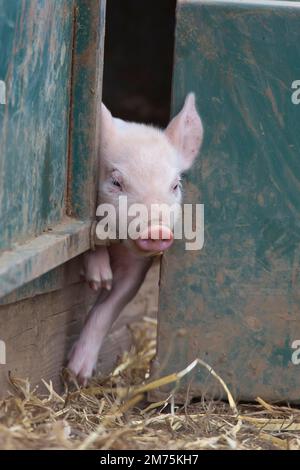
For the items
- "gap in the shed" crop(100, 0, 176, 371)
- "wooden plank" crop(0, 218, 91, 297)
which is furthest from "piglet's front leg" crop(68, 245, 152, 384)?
"gap in the shed" crop(100, 0, 176, 371)

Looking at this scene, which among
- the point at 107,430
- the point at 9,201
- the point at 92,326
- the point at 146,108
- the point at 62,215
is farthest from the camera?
the point at 146,108

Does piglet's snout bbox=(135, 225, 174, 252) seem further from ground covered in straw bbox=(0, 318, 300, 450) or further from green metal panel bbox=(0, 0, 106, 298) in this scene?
ground covered in straw bbox=(0, 318, 300, 450)

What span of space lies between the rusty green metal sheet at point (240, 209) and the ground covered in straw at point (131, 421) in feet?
0.38

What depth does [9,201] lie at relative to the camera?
8.33 ft

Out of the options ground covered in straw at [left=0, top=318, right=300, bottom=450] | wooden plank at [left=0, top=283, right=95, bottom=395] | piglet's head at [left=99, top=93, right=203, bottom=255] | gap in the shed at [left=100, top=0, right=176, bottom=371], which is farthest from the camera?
gap in the shed at [left=100, top=0, right=176, bottom=371]

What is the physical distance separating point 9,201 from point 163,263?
3.04 ft

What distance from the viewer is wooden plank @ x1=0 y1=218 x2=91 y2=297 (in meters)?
2.33

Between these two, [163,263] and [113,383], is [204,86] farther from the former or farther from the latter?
[113,383]

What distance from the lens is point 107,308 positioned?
362 centimetres

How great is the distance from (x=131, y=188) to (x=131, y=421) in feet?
2.76

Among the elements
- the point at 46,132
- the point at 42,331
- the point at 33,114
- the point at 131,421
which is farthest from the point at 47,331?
the point at 33,114

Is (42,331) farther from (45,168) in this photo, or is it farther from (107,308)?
(45,168)

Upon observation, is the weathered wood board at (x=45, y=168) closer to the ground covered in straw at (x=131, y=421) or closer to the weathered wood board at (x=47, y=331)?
the weathered wood board at (x=47, y=331)

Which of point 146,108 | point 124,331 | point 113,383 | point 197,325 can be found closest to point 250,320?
point 197,325
